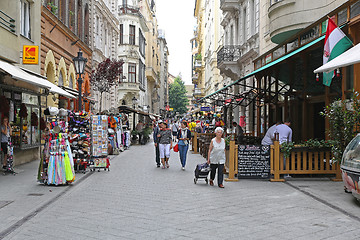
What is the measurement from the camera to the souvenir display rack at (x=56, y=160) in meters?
10.7

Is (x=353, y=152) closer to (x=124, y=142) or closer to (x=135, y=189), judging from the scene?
(x=135, y=189)

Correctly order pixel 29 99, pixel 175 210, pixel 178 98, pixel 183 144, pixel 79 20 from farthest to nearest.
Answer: pixel 178 98
pixel 79 20
pixel 29 99
pixel 183 144
pixel 175 210

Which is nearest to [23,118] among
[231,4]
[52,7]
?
[52,7]

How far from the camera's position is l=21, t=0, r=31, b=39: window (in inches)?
633

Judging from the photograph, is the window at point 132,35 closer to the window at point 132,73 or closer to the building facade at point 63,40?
the window at point 132,73

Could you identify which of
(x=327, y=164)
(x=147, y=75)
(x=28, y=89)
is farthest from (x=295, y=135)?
(x=147, y=75)

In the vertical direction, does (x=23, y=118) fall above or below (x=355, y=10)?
below

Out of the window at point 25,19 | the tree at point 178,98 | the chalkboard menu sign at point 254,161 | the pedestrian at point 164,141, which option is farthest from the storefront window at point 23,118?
the tree at point 178,98

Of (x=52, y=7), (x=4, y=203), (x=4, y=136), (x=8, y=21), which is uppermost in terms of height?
(x=52, y=7)

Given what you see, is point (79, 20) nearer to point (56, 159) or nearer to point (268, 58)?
point (268, 58)

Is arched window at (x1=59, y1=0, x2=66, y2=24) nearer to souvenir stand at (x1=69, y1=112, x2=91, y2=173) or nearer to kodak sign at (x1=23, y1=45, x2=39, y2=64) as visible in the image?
kodak sign at (x1=23, y1=45, x2=39, y2=64)

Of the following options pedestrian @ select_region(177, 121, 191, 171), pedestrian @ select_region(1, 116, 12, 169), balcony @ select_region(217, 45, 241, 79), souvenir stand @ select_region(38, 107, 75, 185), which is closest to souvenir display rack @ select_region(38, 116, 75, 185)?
souvenir stand @ select_region(38, 107, 75, 185)

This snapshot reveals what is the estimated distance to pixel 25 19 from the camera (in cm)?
1638

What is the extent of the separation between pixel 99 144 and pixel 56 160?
3735 millimetres
